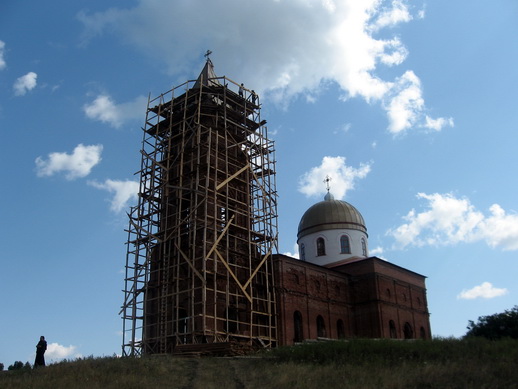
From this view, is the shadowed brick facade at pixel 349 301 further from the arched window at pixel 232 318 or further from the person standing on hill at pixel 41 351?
the person standing on hill at pixel 41 351

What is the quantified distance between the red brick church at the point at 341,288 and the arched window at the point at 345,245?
8 cm

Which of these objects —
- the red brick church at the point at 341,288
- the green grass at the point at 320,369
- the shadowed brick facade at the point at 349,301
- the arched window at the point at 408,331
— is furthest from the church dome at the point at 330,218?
the green grass at the point at 320,369

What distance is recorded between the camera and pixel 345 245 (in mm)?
44031

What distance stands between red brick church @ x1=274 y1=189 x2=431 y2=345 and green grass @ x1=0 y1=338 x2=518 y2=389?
11.8 meters

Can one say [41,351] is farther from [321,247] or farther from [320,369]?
[321,247]

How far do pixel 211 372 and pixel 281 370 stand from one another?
2269mm

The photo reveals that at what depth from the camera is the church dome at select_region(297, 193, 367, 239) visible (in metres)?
44.6

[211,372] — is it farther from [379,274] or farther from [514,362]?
[379,274]

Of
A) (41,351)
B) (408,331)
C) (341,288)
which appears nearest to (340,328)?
(341,288)

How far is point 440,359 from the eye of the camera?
59.6ft

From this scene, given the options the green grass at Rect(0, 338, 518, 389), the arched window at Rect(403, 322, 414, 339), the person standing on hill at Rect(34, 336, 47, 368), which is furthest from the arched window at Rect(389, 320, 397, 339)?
the person standing on hill at Rect(34, 336, 47, 368)

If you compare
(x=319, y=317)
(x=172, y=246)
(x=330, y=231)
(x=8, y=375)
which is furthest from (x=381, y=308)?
(x=8, y=375)

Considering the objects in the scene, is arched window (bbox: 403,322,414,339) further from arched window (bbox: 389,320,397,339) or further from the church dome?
the church dome

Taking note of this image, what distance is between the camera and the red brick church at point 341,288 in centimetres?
3334
